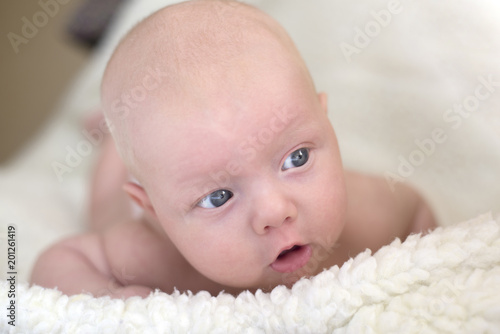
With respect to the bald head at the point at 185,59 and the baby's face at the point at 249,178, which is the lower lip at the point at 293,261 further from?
the bald head at the point at 185,59

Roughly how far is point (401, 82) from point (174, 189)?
69 cm

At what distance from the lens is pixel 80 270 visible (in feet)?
3.22

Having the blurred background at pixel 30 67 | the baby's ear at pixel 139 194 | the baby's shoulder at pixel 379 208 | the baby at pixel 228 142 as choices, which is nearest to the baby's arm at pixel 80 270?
the baby at pixel 228 142

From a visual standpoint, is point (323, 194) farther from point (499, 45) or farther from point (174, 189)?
point (499, 45)

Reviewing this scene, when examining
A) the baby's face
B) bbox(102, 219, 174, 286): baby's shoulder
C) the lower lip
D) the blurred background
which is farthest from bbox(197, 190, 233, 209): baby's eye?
the blurred background

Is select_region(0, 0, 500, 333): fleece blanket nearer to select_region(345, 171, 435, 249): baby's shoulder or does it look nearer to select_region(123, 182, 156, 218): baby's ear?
select_region(345, 171, 435, 249): baby's shoulder

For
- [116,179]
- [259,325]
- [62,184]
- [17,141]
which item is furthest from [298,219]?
[17,141]

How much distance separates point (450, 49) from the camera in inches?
47.6

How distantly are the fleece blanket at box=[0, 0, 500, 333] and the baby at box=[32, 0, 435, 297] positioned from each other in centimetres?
9

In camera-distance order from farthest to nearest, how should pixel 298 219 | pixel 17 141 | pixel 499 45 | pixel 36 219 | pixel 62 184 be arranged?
pixel 17 141 < pixel 62 184 < pixel 36 219 < pixel 499 45 < pixel 298 219

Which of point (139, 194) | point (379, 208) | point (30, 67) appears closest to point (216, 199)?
point (139, 194)

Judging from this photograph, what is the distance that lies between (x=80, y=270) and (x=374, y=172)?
2.14 feet

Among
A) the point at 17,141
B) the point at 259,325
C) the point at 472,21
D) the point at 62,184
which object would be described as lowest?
the point at 17,141

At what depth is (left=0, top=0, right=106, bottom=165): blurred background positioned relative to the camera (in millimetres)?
2326
